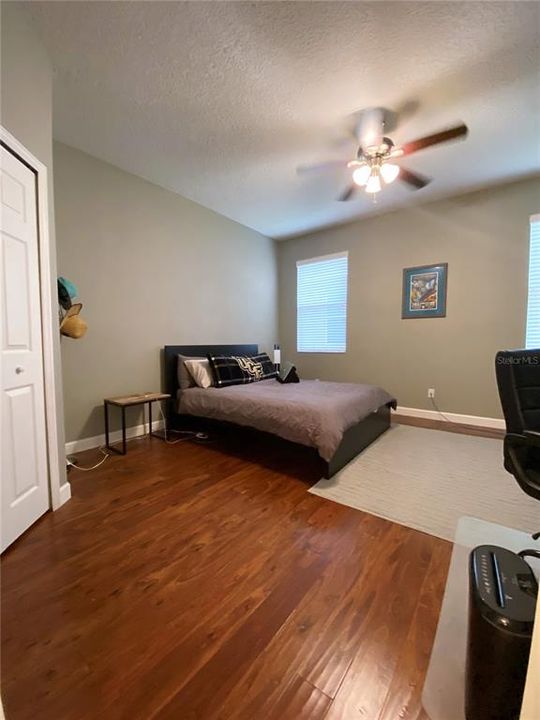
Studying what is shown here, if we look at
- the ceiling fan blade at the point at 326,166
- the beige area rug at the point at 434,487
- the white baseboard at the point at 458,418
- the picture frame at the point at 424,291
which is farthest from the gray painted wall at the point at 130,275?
the white baseboard at the point at 458,418

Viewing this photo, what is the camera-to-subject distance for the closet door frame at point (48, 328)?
1840 mm

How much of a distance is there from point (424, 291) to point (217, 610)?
13.6ft

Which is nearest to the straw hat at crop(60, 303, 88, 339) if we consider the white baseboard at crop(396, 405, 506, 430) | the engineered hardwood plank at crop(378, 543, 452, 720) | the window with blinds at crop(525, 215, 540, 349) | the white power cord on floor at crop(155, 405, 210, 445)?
the white power cord on floor at crop(155, 405, 210, 445)

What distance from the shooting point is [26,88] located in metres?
1.70

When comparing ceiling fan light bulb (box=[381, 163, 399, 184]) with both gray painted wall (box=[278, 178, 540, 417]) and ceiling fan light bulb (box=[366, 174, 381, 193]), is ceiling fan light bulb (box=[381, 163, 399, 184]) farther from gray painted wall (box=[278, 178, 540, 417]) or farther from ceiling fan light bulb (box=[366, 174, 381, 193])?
gray painted wall (box=[278, 178, 540, 417])

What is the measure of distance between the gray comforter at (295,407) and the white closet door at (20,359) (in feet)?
4.94

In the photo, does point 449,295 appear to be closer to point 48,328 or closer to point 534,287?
point 534,287

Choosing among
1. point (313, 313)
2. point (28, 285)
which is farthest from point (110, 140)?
point (313, 313)

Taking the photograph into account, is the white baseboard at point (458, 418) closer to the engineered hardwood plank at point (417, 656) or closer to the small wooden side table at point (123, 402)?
the engineered hardwood plank at point (417, 656)

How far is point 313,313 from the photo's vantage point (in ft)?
17.0

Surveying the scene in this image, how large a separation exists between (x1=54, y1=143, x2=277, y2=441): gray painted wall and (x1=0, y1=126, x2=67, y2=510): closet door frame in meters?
1.01

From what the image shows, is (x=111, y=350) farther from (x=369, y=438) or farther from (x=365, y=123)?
(x=365, y=123)

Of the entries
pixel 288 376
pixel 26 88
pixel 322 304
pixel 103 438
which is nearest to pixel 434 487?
pixel 288 376

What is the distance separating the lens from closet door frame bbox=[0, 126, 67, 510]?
6.04 ft
